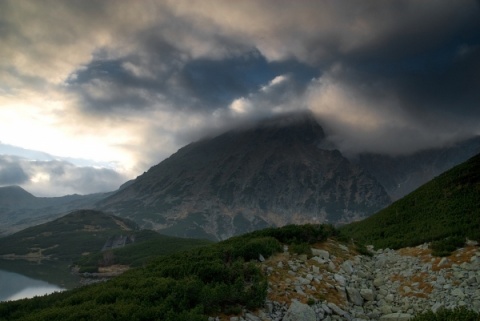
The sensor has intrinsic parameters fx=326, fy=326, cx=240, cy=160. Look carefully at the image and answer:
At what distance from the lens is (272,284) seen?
765 inches

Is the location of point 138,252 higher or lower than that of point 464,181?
lower

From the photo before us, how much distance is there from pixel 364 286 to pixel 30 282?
149 metres

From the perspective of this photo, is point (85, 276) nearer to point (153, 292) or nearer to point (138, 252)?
point (138, 252)

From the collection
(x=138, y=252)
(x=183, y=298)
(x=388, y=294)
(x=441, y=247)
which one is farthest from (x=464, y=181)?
(x=138, y=252)

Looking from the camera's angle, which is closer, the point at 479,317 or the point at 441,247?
the point at 479,317

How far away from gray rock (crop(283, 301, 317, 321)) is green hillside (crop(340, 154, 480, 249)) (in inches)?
637

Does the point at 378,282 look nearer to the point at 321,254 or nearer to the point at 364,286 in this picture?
the point at 364,286

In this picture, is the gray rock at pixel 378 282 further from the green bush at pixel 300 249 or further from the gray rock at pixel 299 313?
the gray rock at pixel 299 313

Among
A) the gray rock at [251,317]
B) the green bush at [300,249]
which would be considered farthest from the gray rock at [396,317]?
the green bush at [300,249]

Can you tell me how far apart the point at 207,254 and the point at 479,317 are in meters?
16.3

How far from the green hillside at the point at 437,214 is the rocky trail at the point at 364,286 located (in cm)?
462

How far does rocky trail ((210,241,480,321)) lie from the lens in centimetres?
1731

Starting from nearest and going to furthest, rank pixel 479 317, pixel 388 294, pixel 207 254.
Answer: pixel 479 317 < pixel 388 294 < pixel 207 254

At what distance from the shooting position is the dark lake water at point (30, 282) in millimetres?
105625
